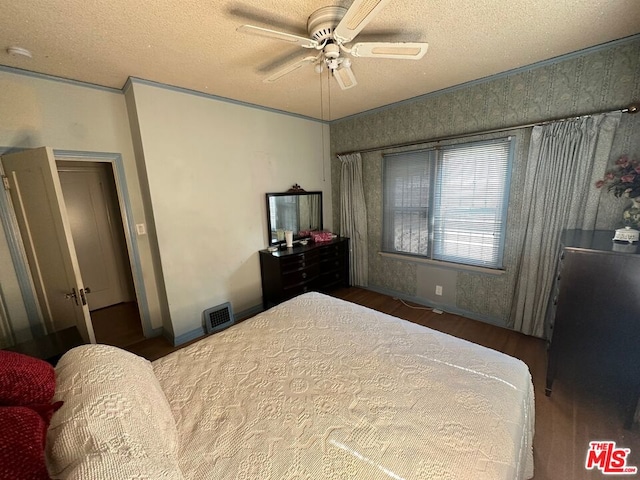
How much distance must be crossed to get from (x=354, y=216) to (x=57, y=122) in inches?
127

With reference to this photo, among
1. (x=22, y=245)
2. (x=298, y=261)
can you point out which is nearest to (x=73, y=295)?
(x=22, y=245)

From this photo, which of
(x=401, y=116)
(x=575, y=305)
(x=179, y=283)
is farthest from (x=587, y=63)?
(x=179, y=283)

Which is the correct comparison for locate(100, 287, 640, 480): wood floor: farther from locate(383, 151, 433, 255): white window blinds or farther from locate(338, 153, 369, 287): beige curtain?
locate(338, 153, 369, 287): beige curtain

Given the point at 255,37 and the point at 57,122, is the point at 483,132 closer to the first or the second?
the point at 255,37

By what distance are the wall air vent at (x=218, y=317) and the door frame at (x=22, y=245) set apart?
0.62 meters

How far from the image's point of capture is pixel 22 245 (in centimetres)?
214

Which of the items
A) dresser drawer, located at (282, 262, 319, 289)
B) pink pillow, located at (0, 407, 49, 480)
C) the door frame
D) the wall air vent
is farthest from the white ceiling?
the wall air vent

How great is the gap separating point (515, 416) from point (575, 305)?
1.18 meters

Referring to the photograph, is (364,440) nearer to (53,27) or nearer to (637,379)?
(637,379)

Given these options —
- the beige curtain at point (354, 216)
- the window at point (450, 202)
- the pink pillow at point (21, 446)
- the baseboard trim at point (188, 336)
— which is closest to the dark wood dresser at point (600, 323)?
the window at point (450, 202)

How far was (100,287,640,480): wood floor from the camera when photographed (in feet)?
4.80

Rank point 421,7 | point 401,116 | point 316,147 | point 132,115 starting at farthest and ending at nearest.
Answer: point 316,147, point 401,116, point 132,115, point 421,7

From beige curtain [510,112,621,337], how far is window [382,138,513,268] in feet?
0.73

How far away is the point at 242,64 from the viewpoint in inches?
82.9
